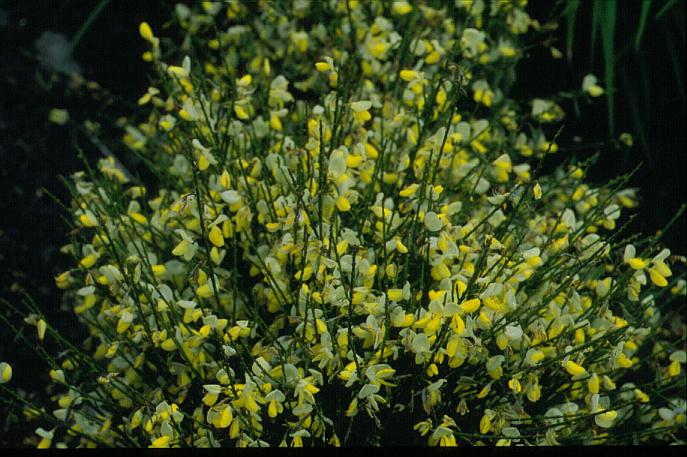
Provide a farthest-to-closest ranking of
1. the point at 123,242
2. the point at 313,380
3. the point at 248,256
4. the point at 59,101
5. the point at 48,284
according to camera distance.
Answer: the point at 59,101 → the point at 48,284 → the point at 123,242 → the point at 248,256 → the point at 313,380

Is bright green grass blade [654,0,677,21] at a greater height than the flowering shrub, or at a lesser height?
greater

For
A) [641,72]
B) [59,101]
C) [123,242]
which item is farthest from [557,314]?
[59,101]

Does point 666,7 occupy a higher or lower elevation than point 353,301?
higher

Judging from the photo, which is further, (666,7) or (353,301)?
(666,7)

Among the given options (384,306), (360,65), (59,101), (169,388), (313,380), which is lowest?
(169,388)

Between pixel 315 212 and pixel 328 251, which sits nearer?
pixel 328 251

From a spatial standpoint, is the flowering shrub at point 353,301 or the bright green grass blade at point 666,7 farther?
the bright green grass blade at point 666,7

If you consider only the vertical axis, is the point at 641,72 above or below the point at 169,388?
above

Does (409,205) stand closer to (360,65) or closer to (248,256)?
(248,256)

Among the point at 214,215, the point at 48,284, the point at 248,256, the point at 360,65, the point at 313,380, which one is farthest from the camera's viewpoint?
the point at 48,284

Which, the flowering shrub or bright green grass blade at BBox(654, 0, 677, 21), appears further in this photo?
bright green grass blade at BBox(654, 0, 677, 21)

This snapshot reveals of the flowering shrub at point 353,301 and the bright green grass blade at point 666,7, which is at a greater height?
the bright green grass blade at point 666,7
